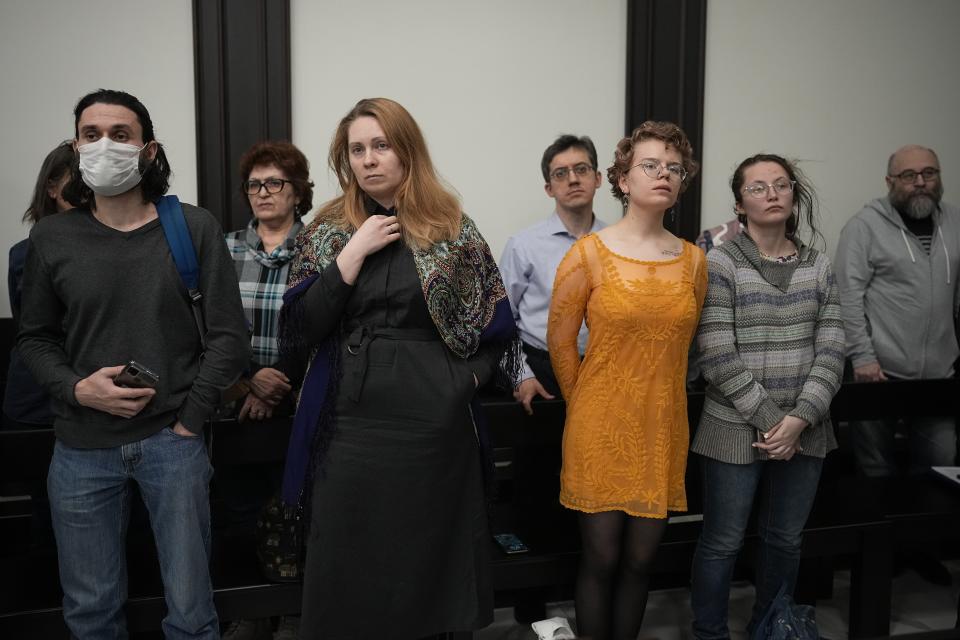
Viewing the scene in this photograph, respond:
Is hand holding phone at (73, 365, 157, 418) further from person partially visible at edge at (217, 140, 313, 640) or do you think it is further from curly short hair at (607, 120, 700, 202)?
curly short hair at (607, 120, 700, 202)

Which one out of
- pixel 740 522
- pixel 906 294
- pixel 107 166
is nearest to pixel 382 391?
pixel 107 166

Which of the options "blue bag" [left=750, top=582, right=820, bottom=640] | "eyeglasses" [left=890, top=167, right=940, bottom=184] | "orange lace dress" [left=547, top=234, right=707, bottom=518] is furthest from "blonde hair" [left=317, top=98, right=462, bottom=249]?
"eyeglasses" [left=890, top=167, right=940, bottom=184]

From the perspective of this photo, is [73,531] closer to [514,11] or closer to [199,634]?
[199,634]

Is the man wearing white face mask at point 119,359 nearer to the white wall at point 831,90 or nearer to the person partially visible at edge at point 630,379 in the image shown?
the person partially visible at edge at point 630,379

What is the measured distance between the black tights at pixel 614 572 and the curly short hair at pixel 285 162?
1.46 m

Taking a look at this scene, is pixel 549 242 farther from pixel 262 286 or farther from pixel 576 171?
pixel 262 286

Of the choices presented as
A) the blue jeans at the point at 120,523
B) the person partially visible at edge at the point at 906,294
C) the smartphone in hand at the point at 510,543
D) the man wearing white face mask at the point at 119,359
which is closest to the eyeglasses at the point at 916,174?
the person partially visible at edge at the point at 906,294

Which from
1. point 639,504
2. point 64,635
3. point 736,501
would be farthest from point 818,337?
point 64,635

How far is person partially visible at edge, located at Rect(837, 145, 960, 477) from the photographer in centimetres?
360

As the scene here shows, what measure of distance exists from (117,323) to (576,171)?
1.92 metres

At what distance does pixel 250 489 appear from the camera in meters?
2.88

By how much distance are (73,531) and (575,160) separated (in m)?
2.21

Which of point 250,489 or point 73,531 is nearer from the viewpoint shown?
point 73,531

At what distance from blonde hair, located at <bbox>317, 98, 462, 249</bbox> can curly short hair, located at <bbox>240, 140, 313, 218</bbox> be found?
0.78 meters
